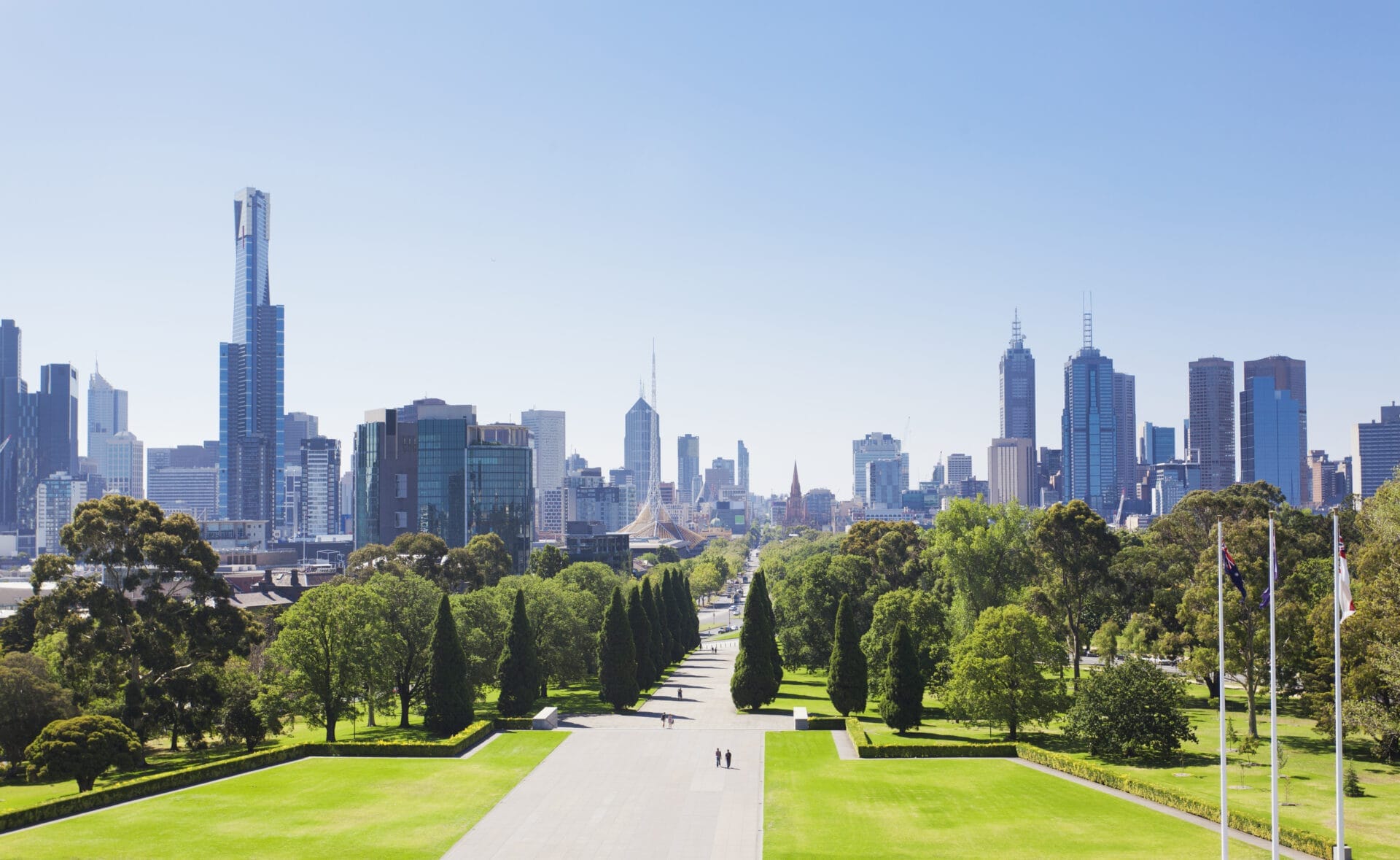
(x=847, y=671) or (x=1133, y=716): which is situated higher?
(x=1133, y=716)

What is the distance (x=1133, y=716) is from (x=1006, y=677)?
7135 mm

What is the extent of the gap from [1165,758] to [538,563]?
80224 mm

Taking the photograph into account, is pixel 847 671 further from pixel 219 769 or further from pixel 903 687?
pixel 219 769

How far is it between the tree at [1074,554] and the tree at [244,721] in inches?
2027

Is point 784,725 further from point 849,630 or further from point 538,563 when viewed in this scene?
point 538,563

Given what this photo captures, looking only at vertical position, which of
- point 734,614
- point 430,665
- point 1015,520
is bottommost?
point 734,614

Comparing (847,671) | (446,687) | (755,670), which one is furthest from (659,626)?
(446,687)

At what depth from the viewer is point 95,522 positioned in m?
54.5

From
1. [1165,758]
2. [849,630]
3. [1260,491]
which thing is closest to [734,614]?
[1260,491]

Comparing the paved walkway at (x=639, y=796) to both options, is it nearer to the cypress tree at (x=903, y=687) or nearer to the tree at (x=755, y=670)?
the tree at (x=755, y=670)

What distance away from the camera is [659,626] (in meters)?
87.7

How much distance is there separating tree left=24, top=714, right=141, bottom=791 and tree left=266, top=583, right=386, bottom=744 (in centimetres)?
1289

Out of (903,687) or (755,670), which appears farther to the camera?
(755,670)

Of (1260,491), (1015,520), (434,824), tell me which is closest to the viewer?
(434,824)
